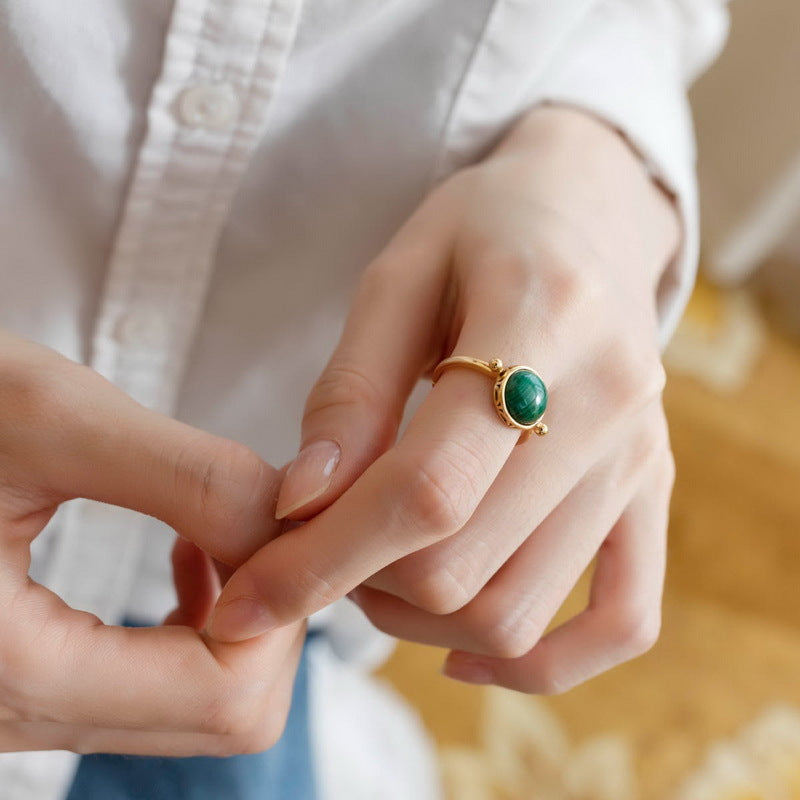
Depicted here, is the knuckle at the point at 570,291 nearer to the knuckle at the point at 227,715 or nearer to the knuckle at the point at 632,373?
the knuckle at the point at 632,373

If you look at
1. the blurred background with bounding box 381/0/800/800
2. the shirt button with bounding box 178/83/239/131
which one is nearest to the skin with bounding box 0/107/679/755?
the shirt button with bounding box 178/83/239/131

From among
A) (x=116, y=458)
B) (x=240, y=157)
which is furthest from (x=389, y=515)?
(x=240, y=157)

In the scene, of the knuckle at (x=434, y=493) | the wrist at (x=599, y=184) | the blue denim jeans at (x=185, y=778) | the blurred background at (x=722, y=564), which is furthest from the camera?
the blurred background at (x=722, y=564)

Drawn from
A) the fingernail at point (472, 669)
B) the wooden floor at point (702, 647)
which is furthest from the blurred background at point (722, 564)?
the fingernail at point (472, 669)

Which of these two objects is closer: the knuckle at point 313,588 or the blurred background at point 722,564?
the knuckle at point 313,588

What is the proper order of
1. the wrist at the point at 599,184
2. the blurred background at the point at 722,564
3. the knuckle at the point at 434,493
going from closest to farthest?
the knuckle at the point at 434,493, the wrist at the point at 599,184, the blurred background at the point at 722,564

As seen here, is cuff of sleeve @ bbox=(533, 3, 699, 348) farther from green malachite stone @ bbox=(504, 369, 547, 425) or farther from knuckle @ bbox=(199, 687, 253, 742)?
knuckle @ bbox=(199, 687, 253, 742)

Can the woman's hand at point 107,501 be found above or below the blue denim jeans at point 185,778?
above

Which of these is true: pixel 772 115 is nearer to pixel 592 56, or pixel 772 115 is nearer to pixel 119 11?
pixel 592 56

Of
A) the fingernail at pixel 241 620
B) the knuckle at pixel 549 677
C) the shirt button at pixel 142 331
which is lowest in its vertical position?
the knuckle at pixel 549 677
